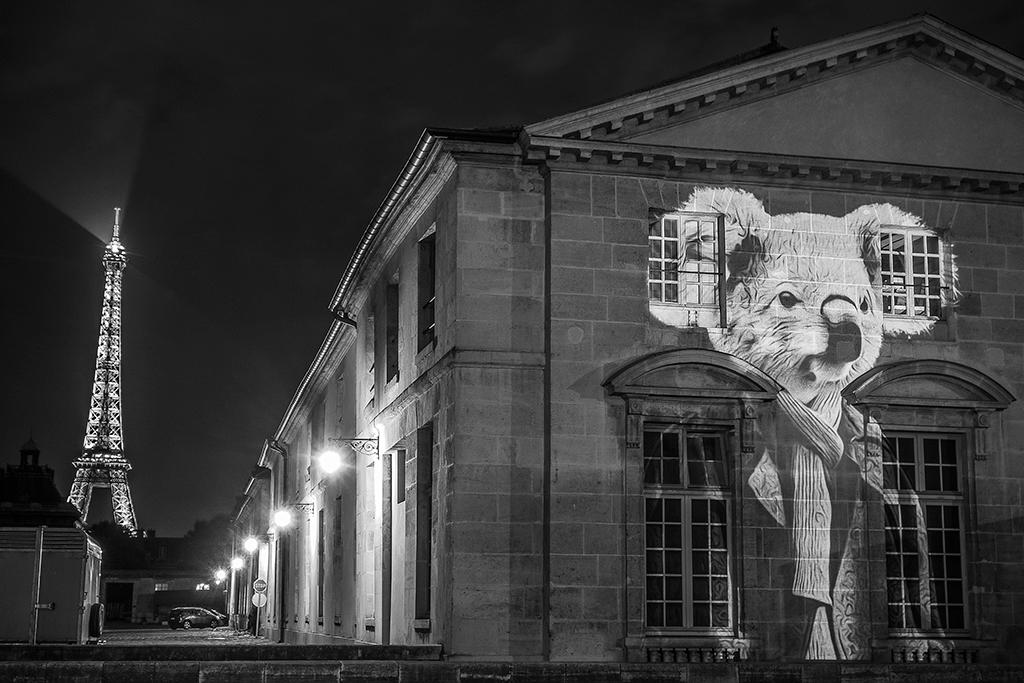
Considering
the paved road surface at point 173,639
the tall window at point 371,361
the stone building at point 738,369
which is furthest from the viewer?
the paved road surface at point 173,639

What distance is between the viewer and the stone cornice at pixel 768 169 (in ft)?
80.4

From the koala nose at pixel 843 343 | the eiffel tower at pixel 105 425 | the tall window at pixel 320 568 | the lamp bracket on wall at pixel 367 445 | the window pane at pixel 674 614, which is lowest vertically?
the window pane at pixel 674 614

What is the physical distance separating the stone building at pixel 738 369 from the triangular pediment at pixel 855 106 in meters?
0.05

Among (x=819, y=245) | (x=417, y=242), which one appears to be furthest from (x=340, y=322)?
(x=819, y=245)

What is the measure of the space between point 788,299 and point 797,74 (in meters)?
4.04

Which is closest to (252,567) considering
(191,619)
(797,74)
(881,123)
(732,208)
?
(191,619)

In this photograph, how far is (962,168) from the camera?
26.1 meters

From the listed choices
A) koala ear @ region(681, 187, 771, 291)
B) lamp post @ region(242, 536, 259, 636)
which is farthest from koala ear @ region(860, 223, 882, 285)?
lamp post @ region(242, 536, 259, 636)

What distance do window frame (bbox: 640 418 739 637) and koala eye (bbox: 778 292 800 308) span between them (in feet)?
7.99

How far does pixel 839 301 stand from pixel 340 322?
18.1 m

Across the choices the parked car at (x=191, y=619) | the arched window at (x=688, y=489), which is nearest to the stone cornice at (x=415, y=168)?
the arched window at (x=688, y=489)

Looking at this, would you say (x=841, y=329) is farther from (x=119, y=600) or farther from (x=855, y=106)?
(x=119, y=600)

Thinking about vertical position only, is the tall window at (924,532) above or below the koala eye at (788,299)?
below

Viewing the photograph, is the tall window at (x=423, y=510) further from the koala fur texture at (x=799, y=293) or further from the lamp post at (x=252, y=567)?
the lamp post at (x=252, y=567)
